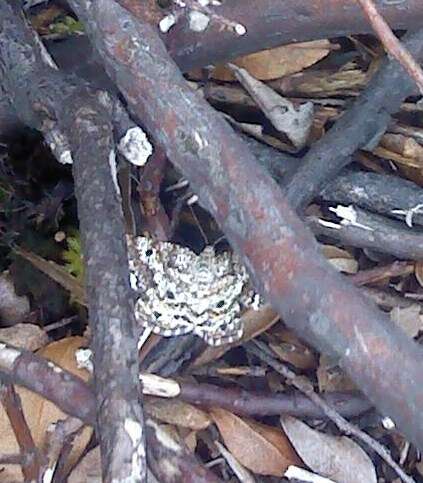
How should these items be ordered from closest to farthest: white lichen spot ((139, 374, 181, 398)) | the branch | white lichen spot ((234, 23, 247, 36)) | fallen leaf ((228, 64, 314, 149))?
1. the branch
2. white lichen spot ((234, 23, 247, 36))
3. white lichen spot ((139, 374, 181, 398))
4. fallen leaf ((228, 64, 314, 149))

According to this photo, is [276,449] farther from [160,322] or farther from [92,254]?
[92,254]

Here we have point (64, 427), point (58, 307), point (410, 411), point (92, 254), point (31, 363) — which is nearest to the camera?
point (410, 411)

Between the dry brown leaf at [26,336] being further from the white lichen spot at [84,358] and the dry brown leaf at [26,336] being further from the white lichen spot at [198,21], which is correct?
the white lichen spot at [198,21]

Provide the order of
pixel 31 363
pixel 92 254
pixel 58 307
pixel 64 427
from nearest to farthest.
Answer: pixel 92 254 < pixel 31 363 < pixel 64 427 < pixel 58 307

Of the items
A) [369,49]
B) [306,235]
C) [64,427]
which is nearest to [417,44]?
[369,49]

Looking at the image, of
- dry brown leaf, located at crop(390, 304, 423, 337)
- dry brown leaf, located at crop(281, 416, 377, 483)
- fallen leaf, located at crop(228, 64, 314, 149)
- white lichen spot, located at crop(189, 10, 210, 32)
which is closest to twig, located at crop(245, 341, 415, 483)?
dry brown leaf, located at crop(281, 416, 377, 483)

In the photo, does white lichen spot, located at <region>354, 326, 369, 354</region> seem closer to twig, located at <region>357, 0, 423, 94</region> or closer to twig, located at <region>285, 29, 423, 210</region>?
twig, located at <region>357, 0, 423, 94</region>
